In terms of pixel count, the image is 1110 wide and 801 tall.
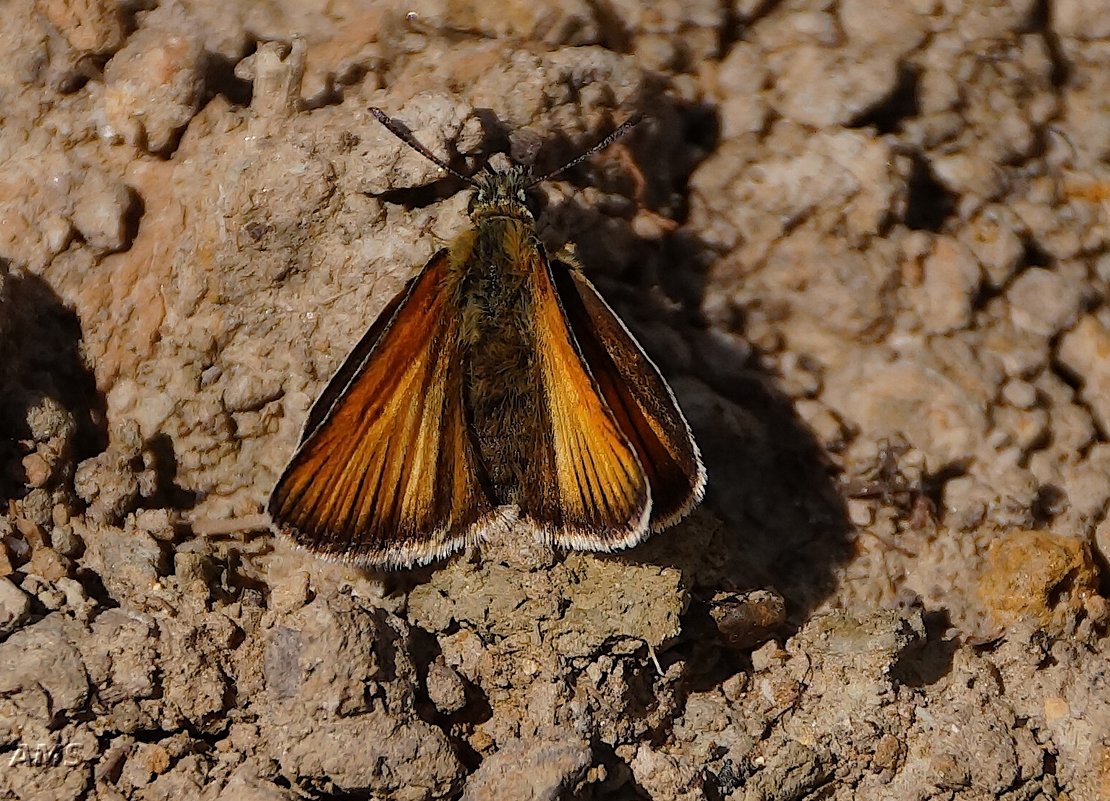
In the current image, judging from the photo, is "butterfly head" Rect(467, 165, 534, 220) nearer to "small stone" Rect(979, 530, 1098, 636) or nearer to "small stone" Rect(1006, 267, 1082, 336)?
"small stone" Rect(1006, 267, 1082, 336)

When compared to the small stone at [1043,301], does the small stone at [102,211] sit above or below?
above

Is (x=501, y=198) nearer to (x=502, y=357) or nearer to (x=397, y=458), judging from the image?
(x=502, y=357)

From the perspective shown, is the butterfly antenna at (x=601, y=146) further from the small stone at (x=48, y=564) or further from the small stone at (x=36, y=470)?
the small stone at (x=48, y=564)

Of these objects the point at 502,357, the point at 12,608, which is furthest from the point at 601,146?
the point at 12,608

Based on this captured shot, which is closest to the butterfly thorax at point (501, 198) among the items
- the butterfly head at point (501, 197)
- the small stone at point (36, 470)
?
the butterfly head at point (501, 197)

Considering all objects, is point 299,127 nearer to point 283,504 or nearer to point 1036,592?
point 283,504

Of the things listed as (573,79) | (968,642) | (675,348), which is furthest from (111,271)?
(968,642)
